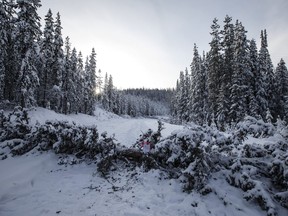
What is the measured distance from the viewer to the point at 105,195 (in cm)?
569

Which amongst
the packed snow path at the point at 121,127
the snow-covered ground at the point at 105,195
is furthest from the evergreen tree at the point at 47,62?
the snow-covered ground at the point at 105,195

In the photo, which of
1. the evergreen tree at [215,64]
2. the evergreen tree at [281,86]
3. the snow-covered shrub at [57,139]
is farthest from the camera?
the evergreen tree at [281,86]

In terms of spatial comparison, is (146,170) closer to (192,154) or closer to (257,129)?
(192,154)

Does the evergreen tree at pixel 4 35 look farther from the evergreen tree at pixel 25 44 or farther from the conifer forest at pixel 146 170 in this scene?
the conifer forest at pixel 146 170

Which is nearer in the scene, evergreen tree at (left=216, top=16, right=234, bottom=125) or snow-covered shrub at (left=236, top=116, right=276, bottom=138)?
snow-covered shrub at (left=236, top=116, right=276, bottom=138)

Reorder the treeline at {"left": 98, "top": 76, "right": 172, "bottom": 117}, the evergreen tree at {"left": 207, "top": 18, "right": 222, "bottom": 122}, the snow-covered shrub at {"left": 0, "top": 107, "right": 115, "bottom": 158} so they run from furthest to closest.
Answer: the treeline at {"left": 98, "top": 76, "right": 172, "bottom": 117}
the evergreen tree at {"left": 207, "top": 18, "right": 222, "bottom": 122}
the snow-covered shrub at {"left": 0, "top": 107, "right": 115, "bottom": 158}

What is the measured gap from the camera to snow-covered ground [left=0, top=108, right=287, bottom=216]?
16.5ft

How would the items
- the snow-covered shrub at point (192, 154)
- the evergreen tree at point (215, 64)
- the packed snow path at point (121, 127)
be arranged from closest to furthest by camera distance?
the snow-covered shrub at point (192, 154) < the packed snow path at point (121, 127) < the evergreen tree at point (215, 64)

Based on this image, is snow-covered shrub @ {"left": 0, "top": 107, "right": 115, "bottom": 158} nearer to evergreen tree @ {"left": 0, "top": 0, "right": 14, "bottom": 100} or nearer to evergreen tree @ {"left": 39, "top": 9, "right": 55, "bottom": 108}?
evergreen tree @ {"left": 0, "top": 0, "right": 14, "bottom": 100}

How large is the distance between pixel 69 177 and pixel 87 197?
1.51 meters

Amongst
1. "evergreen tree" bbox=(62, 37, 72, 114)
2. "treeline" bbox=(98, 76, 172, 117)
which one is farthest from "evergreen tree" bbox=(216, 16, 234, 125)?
"treeline" bbox=(98, 76, 172, 117)

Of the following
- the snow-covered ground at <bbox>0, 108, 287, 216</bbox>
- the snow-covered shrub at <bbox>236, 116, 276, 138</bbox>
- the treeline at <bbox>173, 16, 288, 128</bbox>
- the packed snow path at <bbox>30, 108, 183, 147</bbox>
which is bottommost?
the snow-covered ground at <bbox>0, 108, 287, 216</bbox>

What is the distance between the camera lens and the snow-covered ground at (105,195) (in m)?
5.02

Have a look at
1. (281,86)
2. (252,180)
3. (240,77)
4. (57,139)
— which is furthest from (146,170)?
(281,86)
